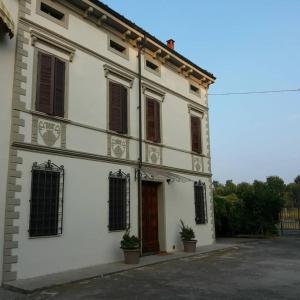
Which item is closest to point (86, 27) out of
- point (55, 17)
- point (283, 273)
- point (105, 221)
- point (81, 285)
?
point (55, 17)

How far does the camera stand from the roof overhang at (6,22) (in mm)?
8984

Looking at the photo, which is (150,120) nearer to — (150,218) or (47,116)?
(150,218)

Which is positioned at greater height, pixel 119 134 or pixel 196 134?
pixel 196 134

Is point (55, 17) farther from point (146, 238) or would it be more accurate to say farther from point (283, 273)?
point (283, 273)

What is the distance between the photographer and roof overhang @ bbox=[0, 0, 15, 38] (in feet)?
29.5

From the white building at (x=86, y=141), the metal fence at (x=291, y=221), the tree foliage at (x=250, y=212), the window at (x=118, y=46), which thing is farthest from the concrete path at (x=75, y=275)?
the metal fence at (x=291, y=221)

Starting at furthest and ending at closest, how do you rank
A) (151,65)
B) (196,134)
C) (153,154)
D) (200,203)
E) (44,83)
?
1. (196,134)
2. (200,203)
3. (151,65)
4. (153,154)
5. (44,83)

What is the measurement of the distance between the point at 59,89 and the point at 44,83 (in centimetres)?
52

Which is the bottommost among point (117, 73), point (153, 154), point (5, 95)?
point (153, 154)

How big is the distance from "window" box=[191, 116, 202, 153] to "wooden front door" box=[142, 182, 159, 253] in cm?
349

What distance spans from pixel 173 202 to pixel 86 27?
7.22 m

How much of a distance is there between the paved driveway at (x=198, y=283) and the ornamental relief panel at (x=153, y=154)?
3.76m

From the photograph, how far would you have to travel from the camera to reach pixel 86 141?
11.7 metres

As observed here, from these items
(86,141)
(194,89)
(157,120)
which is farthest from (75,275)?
(194,89)
